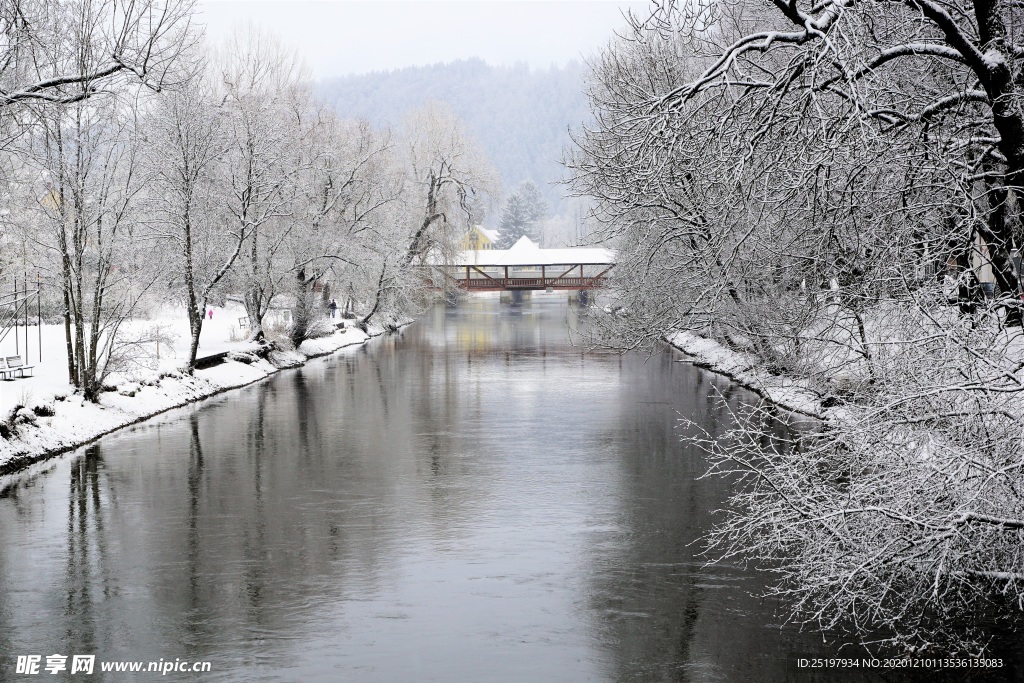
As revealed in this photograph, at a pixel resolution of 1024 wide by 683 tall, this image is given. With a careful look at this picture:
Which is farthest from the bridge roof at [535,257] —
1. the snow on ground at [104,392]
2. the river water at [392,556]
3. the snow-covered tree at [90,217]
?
the river water at [392,556]

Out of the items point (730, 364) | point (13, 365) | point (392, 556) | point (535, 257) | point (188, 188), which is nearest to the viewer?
point (392, 556)

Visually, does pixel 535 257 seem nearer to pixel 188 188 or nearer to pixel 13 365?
pixel 188 188

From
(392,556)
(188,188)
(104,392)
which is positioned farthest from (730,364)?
(392,556)

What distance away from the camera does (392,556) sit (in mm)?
12438

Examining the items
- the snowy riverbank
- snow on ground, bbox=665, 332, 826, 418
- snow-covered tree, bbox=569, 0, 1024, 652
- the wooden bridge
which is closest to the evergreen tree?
the wooden bridge

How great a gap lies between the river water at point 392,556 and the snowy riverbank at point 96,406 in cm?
57

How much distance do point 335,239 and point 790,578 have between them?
33.2 meters

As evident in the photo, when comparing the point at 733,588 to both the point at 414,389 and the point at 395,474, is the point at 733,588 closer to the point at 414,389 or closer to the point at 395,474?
the point at 395,474

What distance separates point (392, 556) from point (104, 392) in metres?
14.5

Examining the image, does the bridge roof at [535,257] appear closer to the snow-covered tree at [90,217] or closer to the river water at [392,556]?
the snow-covered tree at [90,217]

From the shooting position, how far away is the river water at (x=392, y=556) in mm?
9273

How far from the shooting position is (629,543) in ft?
42.6

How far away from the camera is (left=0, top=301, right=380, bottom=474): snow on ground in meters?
19.6

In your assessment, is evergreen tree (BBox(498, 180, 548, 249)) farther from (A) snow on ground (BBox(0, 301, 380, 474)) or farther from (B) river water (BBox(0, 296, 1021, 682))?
(B) river water (BBox(0, 296, 1021, 682))
